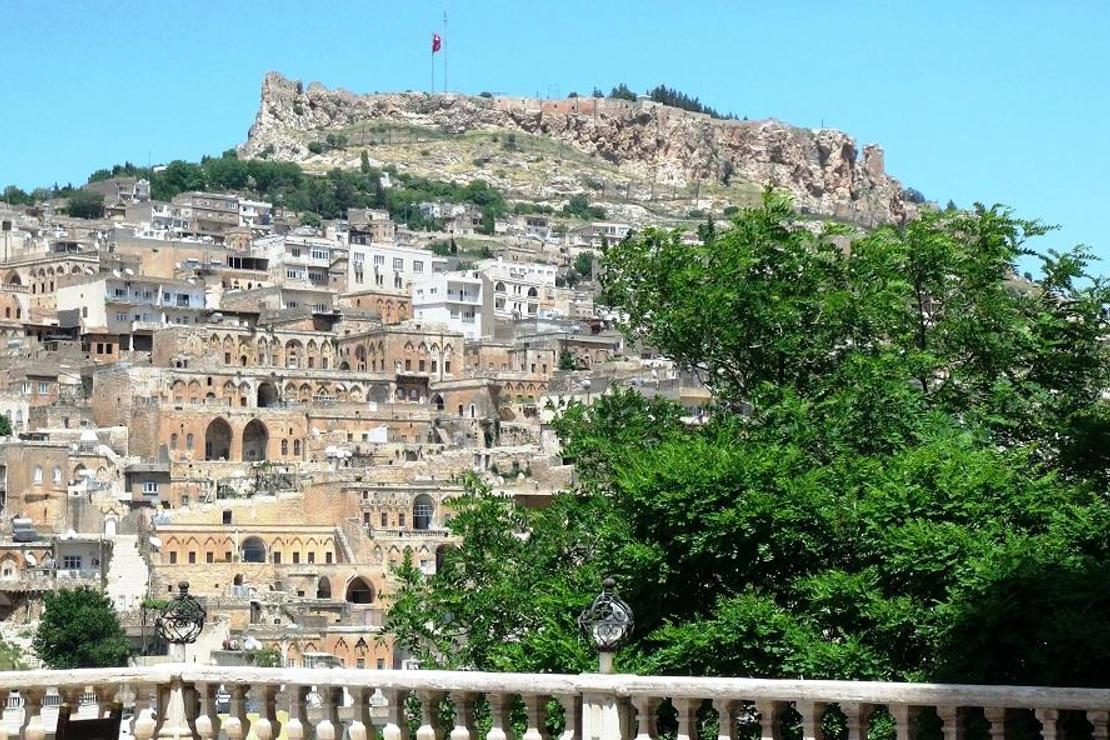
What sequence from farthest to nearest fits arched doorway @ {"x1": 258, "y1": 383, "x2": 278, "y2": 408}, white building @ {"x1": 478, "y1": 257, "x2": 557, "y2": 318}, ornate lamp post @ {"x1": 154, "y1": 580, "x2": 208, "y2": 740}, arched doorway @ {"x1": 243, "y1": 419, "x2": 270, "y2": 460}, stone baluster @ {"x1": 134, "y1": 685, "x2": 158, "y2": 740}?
white building @ {"x1": 478, "y1": 257, "x2": 557, "y2": 318}
arched doorway @ {"x1": 258, "y1": 383, "x2": 278, "y2": 408}
arched doorway @ {"x1": 243, "y1": 419, "x2": 270, "y2": 460}
ornate lamp post @ {"x1": 154, "y1": 580, "x2": 208, "y2": 740}
stone baluster @ {"x1": 134, "y1": 685, "x2": 158, "y2": 740}

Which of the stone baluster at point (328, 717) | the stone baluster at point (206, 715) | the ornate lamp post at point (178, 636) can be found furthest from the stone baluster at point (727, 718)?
the ornate lamp post at point (178, 636)

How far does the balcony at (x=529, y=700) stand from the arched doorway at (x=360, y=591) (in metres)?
53.6

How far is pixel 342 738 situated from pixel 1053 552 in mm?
7415

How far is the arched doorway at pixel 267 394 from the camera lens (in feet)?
288

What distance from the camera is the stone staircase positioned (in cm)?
6619

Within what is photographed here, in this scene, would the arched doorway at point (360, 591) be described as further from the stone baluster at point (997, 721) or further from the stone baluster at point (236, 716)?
the stone baluster at point (997, 721)

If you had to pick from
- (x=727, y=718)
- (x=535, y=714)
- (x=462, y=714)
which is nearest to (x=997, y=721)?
(x=727, y=718)

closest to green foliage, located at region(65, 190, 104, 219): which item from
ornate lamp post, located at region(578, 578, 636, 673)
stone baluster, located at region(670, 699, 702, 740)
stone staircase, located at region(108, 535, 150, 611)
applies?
stone staircase, located at region(108, 535, 150, 611)

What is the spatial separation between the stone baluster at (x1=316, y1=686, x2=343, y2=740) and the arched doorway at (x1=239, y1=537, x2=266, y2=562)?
57.2m

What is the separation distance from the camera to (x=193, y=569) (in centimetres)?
6938

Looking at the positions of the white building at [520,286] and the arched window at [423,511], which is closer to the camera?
the arched window at [423,511]

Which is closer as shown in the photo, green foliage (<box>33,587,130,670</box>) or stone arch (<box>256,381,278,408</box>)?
green foliage (<box>33,587,130,670</box>)

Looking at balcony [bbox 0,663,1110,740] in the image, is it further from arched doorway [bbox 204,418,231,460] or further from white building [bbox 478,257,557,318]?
white building [bbox 478,257,557,318]

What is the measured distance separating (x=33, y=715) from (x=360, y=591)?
55.8 metres
